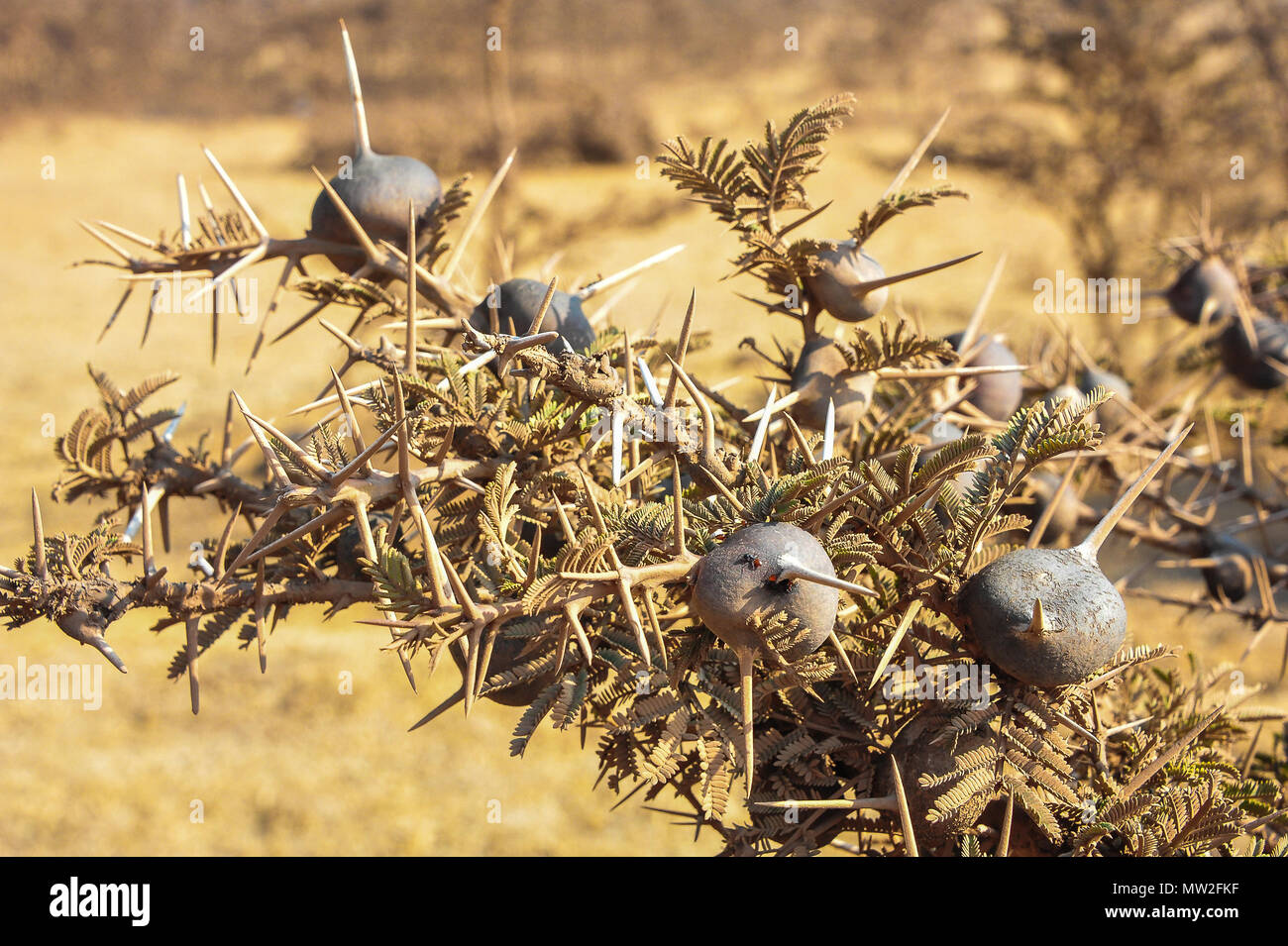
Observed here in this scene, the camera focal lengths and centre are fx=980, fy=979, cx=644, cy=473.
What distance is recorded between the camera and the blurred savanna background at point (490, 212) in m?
3.85

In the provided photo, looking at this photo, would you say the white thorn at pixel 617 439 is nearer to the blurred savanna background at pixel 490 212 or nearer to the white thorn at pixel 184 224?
the blurred savanna background at pixel 490 212

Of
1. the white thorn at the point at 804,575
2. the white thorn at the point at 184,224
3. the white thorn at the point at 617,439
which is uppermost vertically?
the white thorn at the point at 184,224

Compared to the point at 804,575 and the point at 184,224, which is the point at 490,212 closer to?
the point at 184,224

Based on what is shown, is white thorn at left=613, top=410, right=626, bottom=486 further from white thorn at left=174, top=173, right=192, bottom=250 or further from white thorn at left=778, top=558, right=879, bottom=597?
white thorn at left=174, top=173, right=192, bottom=250

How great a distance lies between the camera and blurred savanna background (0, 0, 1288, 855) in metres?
3.85

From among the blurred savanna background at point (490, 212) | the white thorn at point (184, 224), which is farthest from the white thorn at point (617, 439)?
the white thorn at point (184, 224)

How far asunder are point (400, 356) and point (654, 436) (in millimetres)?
322

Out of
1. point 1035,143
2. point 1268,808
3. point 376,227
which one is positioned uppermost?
point 1035,143

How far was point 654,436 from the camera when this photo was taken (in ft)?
2.93

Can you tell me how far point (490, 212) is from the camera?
6582mm

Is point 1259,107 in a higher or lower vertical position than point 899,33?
lower

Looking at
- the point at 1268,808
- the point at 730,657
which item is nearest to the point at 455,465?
the point at 730,657

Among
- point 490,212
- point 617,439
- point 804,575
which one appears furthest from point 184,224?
point 490,212

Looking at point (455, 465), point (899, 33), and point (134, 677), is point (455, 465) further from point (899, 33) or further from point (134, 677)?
point (899, 33)
